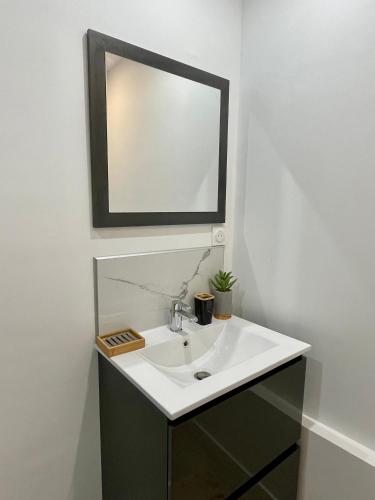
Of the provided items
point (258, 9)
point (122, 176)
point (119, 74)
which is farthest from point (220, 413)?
point (258, 9)

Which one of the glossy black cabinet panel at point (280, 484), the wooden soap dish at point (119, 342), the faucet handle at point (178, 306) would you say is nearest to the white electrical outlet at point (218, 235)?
the faucet handle at point (178, 306)

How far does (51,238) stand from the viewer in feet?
3.29

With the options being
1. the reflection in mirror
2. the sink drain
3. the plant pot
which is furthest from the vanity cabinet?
the reflection in mirror

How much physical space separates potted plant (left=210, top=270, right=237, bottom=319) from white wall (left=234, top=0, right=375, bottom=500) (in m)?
0.14

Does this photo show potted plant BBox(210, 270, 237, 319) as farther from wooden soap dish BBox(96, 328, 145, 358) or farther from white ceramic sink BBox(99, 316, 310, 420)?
wooden soap dish BBox(96, 328, 145, 358)

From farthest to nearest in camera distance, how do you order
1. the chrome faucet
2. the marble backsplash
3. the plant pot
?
the plant pot
the chrome faucet
the marble backsplash

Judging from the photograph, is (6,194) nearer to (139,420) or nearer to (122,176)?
(122,176)

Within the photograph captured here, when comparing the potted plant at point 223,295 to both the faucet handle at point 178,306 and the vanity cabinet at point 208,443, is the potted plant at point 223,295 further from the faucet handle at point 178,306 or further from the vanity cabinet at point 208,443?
the vanity cabinet at point 208,443

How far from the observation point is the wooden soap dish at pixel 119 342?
1.04 meters

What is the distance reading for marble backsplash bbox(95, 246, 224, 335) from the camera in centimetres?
112

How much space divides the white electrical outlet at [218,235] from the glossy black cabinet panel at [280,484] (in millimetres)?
912

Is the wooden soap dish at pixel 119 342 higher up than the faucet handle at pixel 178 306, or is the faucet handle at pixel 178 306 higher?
the faucet handle at pixel 178 306

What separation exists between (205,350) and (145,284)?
15.1 inches

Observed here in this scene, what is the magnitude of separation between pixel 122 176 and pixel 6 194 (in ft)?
1.26
